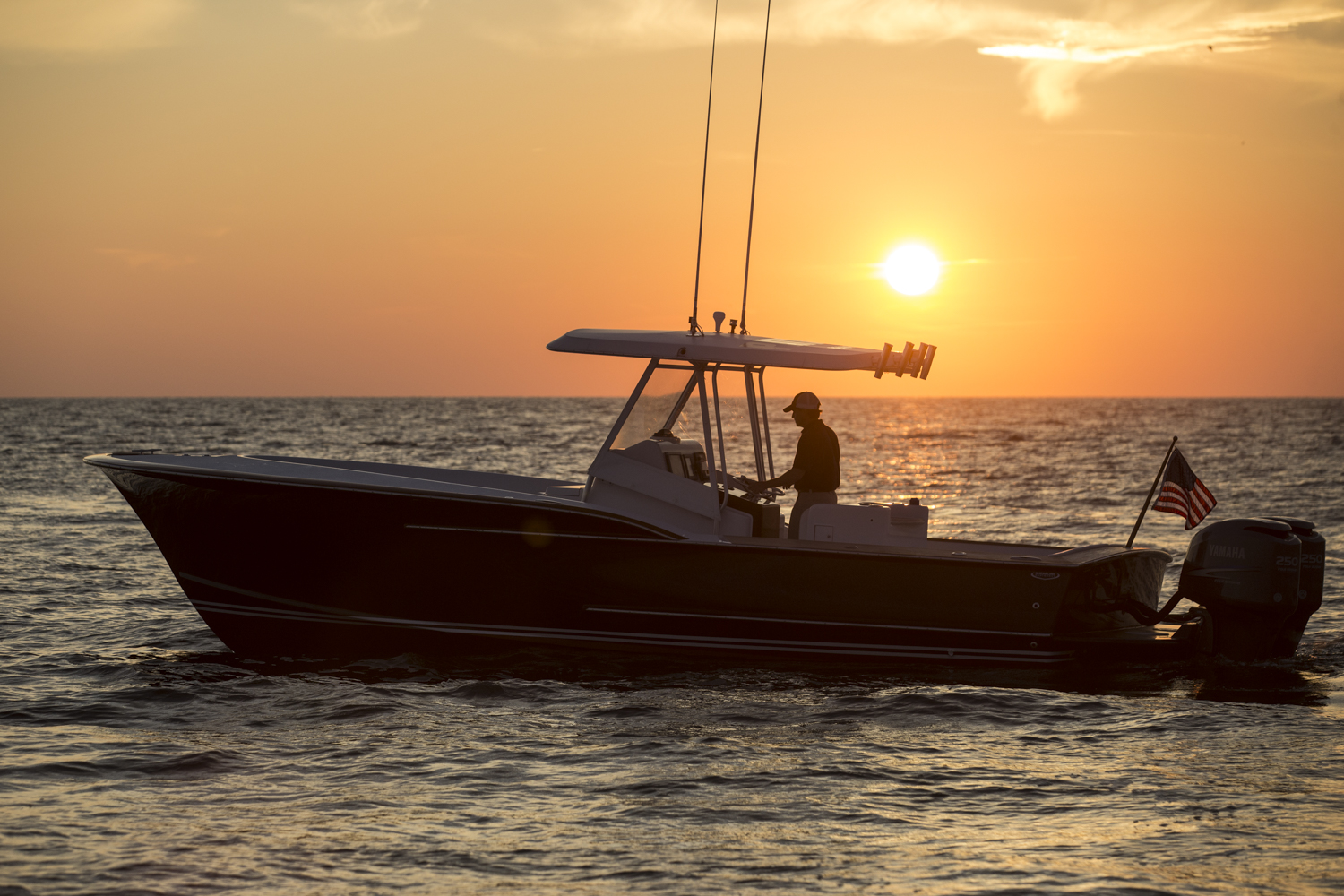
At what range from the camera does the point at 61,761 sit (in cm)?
695

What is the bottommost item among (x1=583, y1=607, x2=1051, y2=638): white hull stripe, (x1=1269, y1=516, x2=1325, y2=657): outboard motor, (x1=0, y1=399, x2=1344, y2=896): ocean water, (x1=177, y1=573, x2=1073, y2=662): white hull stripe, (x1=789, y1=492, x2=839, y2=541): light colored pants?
→ (x1=0, y1=399, x2=1344, y2=896): ocean water

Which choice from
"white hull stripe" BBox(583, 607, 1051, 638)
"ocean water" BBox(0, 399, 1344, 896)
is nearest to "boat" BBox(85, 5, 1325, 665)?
"white hull stripe" BBox(583, 607, 1051, 638)

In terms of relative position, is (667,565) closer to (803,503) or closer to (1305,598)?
(803,503)

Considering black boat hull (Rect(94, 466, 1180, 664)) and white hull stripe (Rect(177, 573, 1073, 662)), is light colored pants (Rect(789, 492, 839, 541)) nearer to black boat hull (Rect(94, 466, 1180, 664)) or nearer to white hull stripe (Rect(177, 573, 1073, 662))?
black boat hull (Rect(94, 466, 1180, 664))

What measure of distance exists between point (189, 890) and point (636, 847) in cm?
198

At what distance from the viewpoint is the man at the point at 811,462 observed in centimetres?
974

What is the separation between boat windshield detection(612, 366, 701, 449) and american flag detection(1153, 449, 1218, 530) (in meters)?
4.28

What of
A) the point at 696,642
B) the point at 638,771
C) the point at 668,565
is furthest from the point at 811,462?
the point at 638,771

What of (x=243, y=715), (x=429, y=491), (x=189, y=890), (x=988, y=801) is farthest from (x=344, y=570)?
(x=988, y=801)

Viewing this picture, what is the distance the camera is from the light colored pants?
32.1 feet

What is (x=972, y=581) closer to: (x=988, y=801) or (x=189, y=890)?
(x=988, y=801)

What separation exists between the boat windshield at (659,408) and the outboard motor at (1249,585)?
4440mm

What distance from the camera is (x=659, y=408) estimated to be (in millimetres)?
9805

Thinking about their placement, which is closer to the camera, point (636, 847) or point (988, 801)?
point (636, 847)
